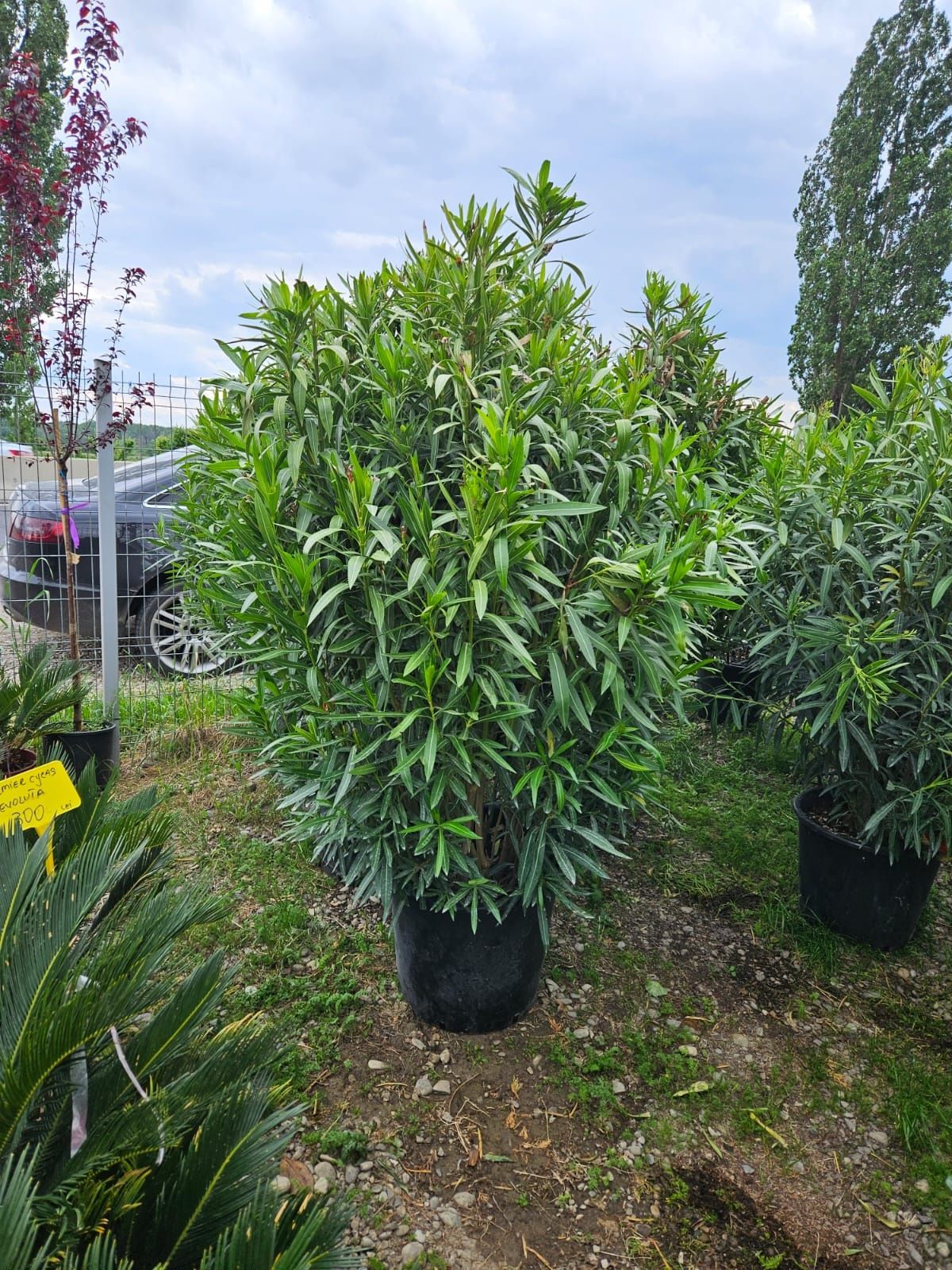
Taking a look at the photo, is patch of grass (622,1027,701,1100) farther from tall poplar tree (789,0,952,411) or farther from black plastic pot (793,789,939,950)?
tall poplar tree (789,0,952,411)

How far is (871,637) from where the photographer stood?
237 centimetres

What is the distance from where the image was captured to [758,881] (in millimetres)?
3211

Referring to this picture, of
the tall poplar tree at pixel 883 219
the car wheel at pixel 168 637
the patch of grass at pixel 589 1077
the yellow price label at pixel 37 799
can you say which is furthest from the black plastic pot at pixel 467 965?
the tall poplar tree at pixel 883 219

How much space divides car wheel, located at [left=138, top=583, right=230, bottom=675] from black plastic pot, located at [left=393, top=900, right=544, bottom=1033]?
285 cm

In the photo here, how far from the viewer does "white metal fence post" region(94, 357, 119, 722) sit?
3.89 metres

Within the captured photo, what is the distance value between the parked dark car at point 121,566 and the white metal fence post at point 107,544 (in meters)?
0.53

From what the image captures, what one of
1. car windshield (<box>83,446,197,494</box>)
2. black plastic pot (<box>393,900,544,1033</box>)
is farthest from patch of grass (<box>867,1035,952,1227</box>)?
car windshield (<box>83,446,197,494</box>)

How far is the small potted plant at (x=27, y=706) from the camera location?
284cm

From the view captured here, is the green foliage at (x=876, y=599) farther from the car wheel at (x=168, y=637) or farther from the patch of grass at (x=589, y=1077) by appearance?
the car wheel at (x=168, y=637)

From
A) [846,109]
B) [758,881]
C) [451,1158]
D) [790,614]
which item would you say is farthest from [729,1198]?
[846,109]

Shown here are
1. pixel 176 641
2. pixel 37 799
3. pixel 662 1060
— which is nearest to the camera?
pixel 37 799

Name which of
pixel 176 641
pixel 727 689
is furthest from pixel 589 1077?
pixel 176 641

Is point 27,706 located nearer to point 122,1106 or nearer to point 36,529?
point 122,1106

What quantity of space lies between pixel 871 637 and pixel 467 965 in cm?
159
